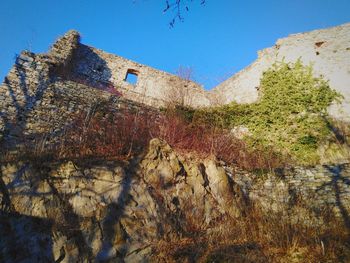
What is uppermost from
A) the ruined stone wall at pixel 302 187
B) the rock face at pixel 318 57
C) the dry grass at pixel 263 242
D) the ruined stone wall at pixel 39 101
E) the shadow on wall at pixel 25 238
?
the rock face at pixel 318 57

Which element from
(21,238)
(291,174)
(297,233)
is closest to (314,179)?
(291,174)

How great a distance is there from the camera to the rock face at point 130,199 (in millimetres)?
4238

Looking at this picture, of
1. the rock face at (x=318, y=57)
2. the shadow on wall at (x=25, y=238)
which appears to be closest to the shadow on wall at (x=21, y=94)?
the shadow on wall at (x=25, y=238)

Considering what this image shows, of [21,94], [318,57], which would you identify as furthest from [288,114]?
[21,94]

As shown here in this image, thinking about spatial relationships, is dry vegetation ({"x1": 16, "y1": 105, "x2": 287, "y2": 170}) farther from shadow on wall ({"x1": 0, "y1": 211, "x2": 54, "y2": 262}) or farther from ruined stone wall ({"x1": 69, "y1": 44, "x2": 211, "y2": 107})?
ruined stone wall ({"x1": 69, "y1": 44, "x2": 211, "y2": 107})

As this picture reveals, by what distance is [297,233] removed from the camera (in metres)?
4.38

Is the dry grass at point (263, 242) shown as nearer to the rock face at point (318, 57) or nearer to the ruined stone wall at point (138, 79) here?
the rock face at point (318, 57)

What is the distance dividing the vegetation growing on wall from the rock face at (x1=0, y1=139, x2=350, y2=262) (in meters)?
2.05

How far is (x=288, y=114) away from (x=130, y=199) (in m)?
6.78

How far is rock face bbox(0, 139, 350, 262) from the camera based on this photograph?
424cm

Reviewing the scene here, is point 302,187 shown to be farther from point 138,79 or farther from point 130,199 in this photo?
point 138,79

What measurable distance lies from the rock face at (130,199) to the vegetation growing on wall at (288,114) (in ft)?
6.72

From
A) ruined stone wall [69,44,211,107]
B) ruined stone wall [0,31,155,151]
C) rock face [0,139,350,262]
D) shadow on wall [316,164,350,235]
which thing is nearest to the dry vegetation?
ruined stone wall [0,31,155,151]

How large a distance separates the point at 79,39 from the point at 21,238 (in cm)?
1120
